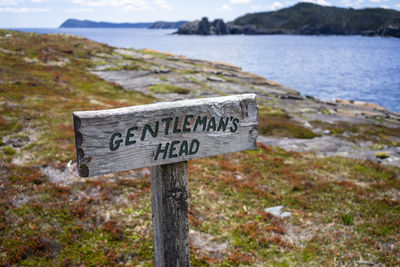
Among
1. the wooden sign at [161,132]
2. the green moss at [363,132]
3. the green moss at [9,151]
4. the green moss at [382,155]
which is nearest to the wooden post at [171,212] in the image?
the wooden sign at [161,132]

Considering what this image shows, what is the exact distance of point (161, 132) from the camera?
3.14m

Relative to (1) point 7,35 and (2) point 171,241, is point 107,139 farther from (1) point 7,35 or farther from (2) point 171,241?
(1) point 7,35

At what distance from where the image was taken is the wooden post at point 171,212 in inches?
135

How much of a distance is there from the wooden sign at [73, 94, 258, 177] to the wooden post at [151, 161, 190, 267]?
0.81 ft

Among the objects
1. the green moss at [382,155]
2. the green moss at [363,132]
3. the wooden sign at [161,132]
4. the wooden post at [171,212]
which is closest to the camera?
the wooden sign at [161,132]

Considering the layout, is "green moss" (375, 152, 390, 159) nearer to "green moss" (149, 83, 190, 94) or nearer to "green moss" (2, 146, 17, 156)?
"green moss" (2, 146, 17, 156)

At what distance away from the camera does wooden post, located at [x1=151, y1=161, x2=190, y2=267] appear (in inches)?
135

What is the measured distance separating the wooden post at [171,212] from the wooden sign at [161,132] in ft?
0.81

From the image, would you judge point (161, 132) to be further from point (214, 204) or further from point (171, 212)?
point (214, 204)

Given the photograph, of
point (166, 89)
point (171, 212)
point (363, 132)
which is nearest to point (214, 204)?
point (171, 212)

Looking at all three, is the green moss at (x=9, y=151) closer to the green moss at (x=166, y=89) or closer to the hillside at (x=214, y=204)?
the hillside at (x=214, y=204)

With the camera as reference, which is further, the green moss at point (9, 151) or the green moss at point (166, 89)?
Answer: the green moss at point (166, 89)

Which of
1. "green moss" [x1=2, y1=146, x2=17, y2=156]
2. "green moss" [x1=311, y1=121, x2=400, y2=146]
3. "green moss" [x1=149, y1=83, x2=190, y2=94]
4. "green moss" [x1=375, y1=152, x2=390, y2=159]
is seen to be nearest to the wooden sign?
"green moss" [x1=2, y1=146, x2=17, y2=156]

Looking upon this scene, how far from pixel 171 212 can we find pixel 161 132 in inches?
39.8
